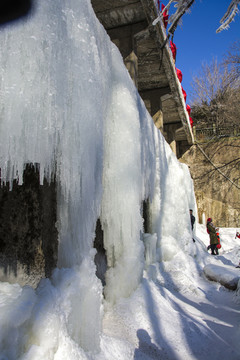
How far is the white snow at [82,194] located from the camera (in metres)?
1.34

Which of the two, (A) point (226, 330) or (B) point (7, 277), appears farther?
(A) point (226, 330)

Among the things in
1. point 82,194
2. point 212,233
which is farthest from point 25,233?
point 212,233

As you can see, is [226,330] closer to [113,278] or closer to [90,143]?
[113,278]

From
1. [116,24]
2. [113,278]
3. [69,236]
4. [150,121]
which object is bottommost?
[113,278]

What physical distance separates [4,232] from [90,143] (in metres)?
0.86

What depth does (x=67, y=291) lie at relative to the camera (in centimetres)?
164

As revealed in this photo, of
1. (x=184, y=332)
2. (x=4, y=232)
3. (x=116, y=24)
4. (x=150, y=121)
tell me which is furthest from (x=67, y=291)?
(x=116, y=24)

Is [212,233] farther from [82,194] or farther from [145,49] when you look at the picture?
[82,194]

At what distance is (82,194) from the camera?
1.68 meters

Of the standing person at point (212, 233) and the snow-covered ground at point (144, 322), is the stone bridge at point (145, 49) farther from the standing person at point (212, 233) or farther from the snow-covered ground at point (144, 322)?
the standing person at point (212, 233)

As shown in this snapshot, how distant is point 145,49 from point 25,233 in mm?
4137

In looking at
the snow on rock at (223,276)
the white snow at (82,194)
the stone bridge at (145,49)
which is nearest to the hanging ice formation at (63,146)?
the white snow at (82,194)

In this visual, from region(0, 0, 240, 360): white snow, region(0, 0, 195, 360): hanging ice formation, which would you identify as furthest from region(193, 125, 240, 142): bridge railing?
region(0, 0, 195, 360): hanging ice formation

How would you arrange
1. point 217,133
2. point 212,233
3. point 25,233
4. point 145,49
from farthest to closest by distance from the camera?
1. point 217,133
2. point 212,233
3. point 145,49
4. point 25,233
